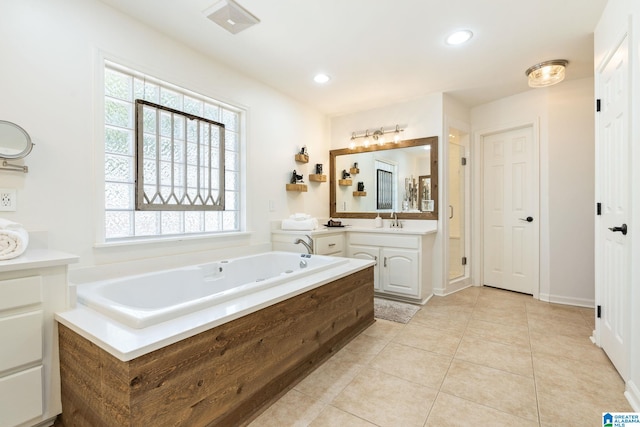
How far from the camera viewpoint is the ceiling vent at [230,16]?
6.41 ft

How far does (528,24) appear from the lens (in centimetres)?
221

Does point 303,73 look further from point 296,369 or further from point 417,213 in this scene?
point 296,369

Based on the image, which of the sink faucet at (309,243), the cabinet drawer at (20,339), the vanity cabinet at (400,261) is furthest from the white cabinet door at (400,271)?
the cabinet drawer at (20,339)

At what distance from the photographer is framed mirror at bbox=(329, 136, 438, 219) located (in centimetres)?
362

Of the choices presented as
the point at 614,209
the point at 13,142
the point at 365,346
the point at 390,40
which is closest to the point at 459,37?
the point at 390,40

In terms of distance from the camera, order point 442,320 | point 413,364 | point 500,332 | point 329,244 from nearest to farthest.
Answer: point 413,364 → point 500,332 → point 442,320 → point 329,244

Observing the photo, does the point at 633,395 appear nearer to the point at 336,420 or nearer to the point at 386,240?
the point at 336,420

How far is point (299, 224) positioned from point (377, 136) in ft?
5.44

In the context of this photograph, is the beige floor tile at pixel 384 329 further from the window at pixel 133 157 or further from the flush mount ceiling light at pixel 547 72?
the flush mount ceiling light at pixel 547 72

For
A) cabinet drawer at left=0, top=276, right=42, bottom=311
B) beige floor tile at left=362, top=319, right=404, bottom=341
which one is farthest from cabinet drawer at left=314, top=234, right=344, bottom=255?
cabinet drawer at left=0, top=276, right=42, bottom=311

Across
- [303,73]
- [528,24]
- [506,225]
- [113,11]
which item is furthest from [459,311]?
[113,11]

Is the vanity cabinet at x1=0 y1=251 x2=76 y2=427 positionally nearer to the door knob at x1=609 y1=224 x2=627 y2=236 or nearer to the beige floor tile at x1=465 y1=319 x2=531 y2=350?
the beige floor tile at x1=465 y1=319 x2=531 y2=350

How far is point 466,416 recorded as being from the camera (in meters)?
1.49

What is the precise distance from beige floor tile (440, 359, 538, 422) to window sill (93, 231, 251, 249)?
6.95 feet
